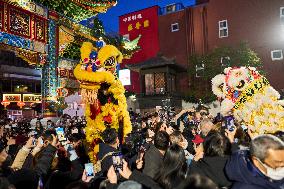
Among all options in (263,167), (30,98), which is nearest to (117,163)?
(263,167)

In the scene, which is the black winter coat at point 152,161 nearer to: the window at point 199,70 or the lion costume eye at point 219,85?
the lion costume eye at point 219,85

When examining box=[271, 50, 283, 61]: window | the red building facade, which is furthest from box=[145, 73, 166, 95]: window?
box=[271, 50, 283, 61]: window

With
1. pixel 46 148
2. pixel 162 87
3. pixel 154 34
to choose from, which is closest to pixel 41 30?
pixel 46 148

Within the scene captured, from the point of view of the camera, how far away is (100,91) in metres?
7.32

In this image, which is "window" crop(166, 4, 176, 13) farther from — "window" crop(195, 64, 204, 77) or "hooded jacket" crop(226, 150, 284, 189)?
"hooded jacket" crop(226, 150, 284, 189)

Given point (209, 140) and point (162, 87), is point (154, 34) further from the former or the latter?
point (209, 140)

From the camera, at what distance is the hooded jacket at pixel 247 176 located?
2.28 metres

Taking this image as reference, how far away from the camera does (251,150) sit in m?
2.48

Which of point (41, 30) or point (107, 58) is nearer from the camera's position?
point (107, 58)

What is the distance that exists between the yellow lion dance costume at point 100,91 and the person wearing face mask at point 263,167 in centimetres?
478

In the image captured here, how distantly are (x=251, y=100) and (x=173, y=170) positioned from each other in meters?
3.53

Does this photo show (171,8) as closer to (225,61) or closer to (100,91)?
(225,61)

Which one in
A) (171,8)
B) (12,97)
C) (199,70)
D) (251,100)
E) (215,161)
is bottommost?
(215,161)

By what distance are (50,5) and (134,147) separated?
8.32 meters
